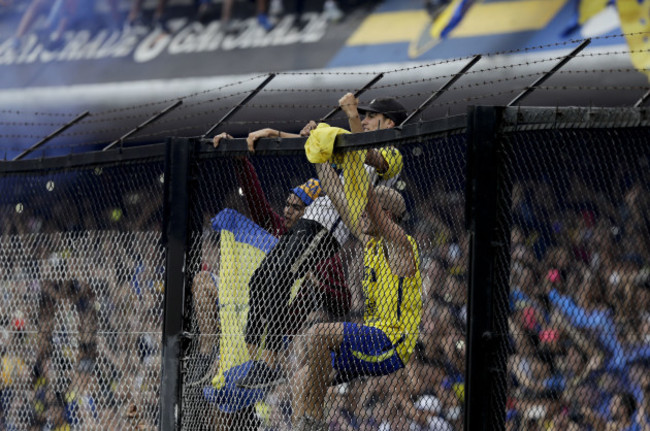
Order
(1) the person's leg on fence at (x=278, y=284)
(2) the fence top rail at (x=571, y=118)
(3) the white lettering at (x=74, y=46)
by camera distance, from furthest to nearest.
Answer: (3) the white lettering at (x=74, y=46) → (1) the person's leg on fence at (x=278, y=284) → (2) the fence top rail at (x=571, y=118)

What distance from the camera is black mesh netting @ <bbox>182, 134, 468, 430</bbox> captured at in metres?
4.16

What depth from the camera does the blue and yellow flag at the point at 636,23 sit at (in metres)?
8.83

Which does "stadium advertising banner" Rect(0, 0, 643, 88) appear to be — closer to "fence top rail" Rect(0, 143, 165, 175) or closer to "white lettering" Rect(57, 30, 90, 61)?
"white lettering" Rect(57, 30, 90, 61)

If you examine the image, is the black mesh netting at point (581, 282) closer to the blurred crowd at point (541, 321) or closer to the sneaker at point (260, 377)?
the blurred crowd at point (541, 321)

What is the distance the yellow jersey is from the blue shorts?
0.11ft

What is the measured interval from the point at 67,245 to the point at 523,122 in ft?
9.29

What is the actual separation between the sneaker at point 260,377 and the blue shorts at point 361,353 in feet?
1.03

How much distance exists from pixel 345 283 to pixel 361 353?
0.28 m

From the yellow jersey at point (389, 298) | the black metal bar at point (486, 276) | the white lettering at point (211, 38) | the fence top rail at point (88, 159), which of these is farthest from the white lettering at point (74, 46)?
the black metal bar at point (486, 276)

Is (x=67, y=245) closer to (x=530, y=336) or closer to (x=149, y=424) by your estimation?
(x=149, y=424)

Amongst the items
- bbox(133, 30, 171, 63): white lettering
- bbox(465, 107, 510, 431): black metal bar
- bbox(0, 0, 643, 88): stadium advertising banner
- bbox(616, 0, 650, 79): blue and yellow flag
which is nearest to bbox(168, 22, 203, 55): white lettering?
bbox(0, 0, 643, 88): stadium advertising banner

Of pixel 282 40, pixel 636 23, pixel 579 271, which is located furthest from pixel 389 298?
pixel 282 40

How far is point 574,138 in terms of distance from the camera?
398 cm

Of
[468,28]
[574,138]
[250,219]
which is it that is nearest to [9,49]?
[468,28]
